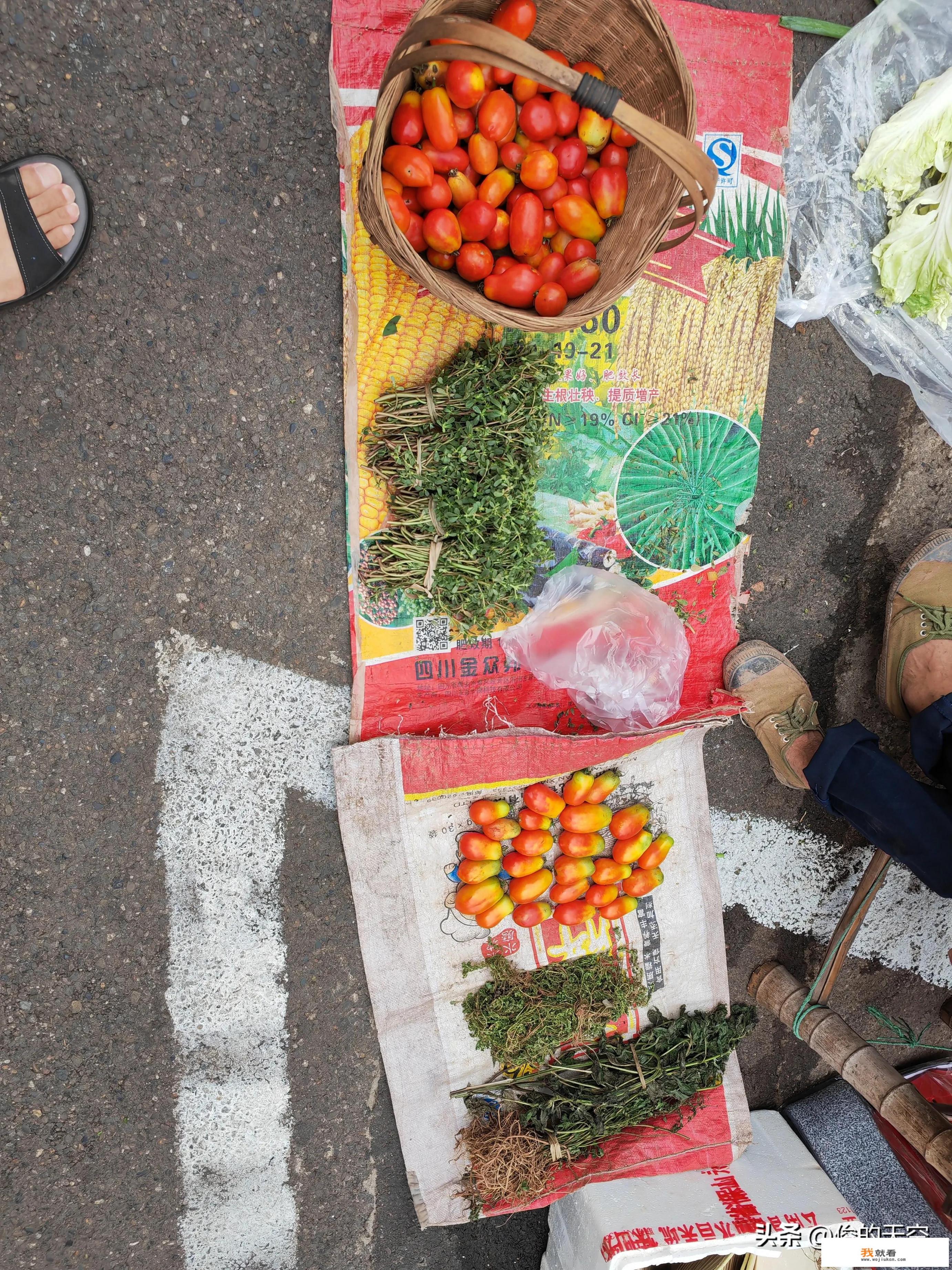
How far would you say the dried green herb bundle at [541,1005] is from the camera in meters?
2.70

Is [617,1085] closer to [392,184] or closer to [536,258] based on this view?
[536,258]

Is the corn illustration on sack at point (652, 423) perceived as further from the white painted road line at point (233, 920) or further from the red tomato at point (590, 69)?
the red tomato at point (590, 69)

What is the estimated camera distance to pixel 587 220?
229 cm

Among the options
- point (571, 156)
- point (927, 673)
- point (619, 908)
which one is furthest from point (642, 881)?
point (571, 156)

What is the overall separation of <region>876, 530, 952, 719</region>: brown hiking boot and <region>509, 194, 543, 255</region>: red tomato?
198 centimetres

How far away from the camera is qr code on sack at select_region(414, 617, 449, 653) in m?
2.69

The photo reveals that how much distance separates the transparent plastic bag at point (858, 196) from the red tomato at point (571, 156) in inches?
38.9

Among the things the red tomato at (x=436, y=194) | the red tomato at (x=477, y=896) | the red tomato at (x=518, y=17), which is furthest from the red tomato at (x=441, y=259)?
the red tomato at (x=477, y=896)

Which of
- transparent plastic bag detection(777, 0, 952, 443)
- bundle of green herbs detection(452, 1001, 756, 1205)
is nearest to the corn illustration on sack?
transparent plastic bag detection(777, 0, 952, 443)

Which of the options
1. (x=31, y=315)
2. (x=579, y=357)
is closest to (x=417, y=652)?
(x=579, y=357)

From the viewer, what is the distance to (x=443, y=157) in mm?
2150

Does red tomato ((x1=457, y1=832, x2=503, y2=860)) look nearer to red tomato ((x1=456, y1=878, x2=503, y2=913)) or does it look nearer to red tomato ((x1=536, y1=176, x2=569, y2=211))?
red tomato ((x1=456, y1=878, x2=503, y2=913))

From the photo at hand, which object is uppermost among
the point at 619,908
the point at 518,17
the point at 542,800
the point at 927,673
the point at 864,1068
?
the point at 518,17

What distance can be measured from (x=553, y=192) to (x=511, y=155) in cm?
16
